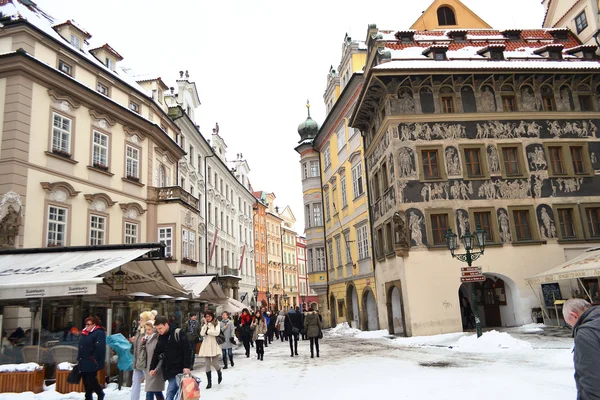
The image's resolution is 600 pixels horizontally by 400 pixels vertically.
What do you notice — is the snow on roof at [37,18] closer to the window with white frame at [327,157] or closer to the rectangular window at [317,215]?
the window with white frame at [327,157]

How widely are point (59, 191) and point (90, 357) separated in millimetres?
13379

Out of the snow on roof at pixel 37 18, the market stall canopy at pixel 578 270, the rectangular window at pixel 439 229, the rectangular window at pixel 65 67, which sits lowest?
the market stall canopy at pixel 578 270

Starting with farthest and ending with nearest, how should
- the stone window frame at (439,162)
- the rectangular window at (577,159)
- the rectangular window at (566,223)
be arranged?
the rectangular window at (577,159)
the rectangular window at (566,223)
the stone window frame at (439,162)

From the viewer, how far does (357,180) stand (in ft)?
101

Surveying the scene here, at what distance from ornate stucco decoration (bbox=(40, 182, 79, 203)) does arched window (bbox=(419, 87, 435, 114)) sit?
1668 cm

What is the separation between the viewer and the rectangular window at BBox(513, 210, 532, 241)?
22.6 meters

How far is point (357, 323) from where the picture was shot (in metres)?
31.8

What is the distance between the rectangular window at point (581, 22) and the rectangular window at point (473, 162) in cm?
1281

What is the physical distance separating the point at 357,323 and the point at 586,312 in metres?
28.6

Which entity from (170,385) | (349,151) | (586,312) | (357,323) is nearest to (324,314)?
(357,323)

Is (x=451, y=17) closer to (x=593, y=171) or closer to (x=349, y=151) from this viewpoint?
(x=349, y=151)

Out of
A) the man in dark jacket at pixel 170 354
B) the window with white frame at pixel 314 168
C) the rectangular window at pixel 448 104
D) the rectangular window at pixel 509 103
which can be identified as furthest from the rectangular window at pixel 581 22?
the man in dark jacket at pixel 170 354

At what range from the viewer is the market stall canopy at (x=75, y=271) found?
38.3ft

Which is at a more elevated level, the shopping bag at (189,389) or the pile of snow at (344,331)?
the shopping bag at (189,389)
